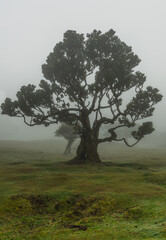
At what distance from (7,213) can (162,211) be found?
9091 mm

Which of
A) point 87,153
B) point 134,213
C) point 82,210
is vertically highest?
point 87,153

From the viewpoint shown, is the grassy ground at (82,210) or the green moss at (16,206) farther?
the green moss at (16,206)

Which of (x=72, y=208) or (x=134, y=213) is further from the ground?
(x=134, y=213)

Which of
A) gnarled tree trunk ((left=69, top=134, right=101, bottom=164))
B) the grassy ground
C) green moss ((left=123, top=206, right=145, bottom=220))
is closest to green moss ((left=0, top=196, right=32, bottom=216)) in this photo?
the grassy ground

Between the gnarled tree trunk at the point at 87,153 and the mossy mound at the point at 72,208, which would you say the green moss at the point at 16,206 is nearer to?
the mossy mound at the point at 72,208

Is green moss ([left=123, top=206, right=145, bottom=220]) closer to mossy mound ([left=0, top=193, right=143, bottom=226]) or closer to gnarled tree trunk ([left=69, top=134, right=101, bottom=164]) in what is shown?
mossy mound ([left=0, top=193, right=143, bottom=226])

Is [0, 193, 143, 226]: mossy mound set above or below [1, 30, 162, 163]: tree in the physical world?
below

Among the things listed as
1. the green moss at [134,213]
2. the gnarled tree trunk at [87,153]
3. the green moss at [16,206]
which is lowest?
the green moss at [16,206]

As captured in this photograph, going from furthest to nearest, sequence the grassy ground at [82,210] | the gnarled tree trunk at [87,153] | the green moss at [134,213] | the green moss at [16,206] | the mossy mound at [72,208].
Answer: the gnarled tree trunk at [87,153]
the green moss at [16,206]
the mossy mound at [72,208]
the green moss at [134,213]
the grassy ground at [82,210]

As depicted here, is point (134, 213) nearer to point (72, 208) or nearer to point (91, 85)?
point (72, 208)

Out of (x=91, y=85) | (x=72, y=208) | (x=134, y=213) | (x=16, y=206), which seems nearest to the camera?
(x=134, y=213)

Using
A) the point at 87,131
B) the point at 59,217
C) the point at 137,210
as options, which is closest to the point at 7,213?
the point at 59,217

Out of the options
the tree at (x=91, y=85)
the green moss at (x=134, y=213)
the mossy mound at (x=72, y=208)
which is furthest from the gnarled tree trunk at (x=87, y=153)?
the green moss at (x=134, y=213)

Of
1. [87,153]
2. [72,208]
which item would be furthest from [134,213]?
[87,153]
